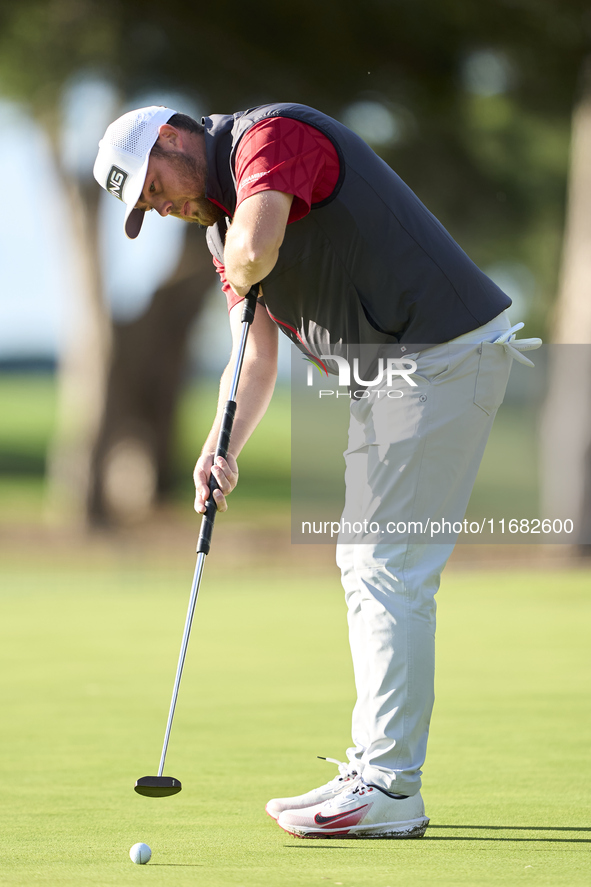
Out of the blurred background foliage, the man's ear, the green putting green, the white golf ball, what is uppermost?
the blurred background foliage

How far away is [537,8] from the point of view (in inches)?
512

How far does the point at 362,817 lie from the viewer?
3068 millimetres

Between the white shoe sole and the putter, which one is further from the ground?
the putter

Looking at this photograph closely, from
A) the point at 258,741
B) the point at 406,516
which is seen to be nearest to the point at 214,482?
the point at 406,516

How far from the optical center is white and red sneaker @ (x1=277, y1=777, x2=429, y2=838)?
3.07 m

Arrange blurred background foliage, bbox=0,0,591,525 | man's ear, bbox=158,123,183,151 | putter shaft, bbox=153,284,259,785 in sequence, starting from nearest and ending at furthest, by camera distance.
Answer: man's ear, bbox=158,123,183,151 → putter shaft, bbox=153,284,259,785 → blurred background foliage, bbox=0,0,591,525

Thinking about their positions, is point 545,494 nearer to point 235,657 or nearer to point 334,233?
point 235,657

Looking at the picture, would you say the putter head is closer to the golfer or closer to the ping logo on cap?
the golfer

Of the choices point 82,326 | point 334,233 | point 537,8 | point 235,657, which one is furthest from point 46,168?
point 334,233

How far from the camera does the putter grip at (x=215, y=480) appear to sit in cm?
331

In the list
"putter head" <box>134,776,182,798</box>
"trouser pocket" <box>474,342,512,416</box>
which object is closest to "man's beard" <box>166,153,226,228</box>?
"trouser pocket" <box>474,342,512,416</box>

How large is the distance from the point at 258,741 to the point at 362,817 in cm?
122

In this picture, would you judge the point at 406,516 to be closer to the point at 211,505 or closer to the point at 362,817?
the point at 211,505

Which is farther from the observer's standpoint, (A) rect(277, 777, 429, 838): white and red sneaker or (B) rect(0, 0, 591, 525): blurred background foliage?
(B) rect(0, 0, 591, 525): blurred background foliage
